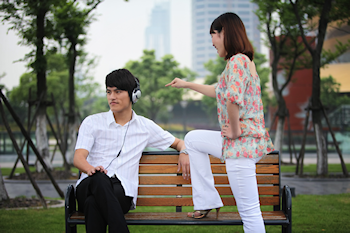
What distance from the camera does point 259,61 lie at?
37.2m

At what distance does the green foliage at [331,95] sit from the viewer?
31.8 metres

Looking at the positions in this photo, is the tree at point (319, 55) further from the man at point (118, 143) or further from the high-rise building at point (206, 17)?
the high-rise building at point (206, 17)

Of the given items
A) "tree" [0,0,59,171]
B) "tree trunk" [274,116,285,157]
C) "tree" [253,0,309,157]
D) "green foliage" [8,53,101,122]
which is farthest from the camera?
"green foliage" [8,53,101,122]

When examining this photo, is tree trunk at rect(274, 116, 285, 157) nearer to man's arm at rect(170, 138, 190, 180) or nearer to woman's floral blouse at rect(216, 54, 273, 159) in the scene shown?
man's arm at rect(170, 138, 190, 180)

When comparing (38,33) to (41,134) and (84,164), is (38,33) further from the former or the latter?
(84,164)

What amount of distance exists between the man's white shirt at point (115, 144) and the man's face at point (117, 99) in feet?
0.38

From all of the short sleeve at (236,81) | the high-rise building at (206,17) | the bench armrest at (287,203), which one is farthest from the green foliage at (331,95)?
the high-rise building at (206,17)

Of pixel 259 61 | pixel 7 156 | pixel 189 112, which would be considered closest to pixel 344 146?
pixel 259 61

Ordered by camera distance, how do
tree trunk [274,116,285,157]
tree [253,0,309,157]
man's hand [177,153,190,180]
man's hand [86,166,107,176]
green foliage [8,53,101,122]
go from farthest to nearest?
green foliage [8,53,101,122]
tree trunk [274,116,285,157]
tree [253,0,309,157]
man's hand [177,153,190,180]
man's hand [86,166,107,176]

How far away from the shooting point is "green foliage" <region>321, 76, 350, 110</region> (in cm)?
3184

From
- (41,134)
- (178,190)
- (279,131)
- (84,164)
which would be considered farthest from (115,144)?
(279,131)

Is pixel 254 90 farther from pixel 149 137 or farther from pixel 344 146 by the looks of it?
pixel 344 146

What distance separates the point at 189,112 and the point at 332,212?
1788 inches

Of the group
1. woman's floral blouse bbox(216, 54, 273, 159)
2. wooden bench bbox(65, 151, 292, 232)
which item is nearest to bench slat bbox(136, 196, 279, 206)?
wooden bench bbox(65, 151, 292, 232)
